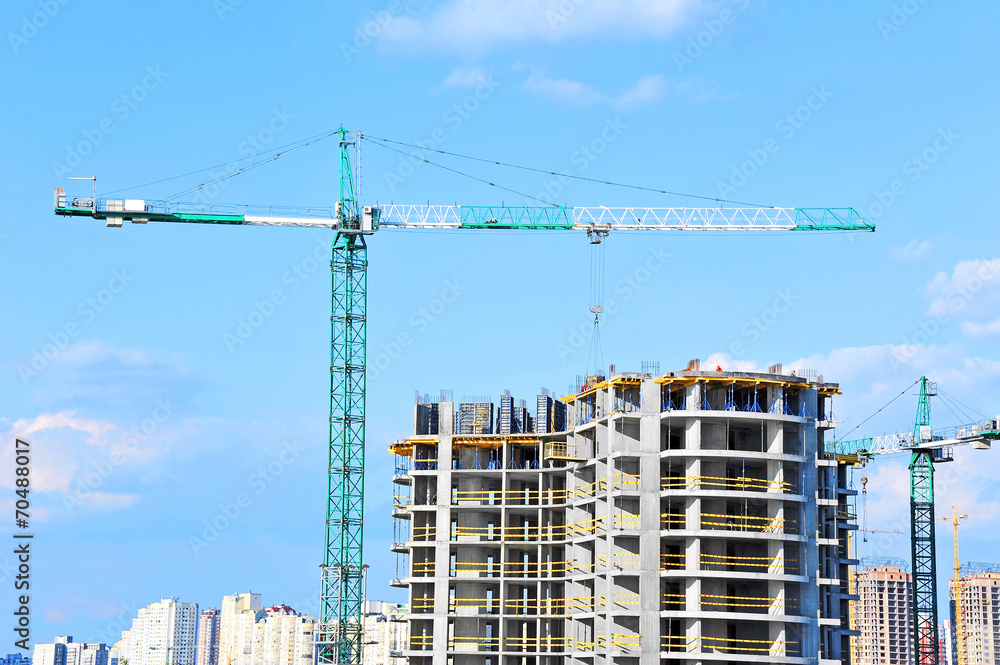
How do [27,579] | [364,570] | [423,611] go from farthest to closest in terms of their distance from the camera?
[364,570] → [423,611] → [27,579]

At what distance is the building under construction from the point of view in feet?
253

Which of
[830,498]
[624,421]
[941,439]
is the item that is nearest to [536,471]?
[624,421]

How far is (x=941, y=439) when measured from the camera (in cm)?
14150

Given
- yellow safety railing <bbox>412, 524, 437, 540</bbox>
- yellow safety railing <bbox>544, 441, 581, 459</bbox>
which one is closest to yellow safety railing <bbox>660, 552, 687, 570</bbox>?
yellow safety railing <bbox>544, 441, 581, 459</bbox>

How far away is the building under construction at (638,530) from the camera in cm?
7700

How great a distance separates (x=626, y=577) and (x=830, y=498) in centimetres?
1347

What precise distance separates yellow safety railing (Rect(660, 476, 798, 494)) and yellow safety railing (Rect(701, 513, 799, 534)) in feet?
5.16

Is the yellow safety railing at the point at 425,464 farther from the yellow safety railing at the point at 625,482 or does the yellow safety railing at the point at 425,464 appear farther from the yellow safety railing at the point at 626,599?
the yellow safety railing at the point at 626,599

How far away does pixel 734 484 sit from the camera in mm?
78375

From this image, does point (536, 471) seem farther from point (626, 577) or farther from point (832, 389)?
point (832, 389)

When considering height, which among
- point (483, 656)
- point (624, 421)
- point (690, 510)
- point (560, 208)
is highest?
point (560, 208)

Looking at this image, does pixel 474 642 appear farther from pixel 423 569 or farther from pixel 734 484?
pixel 734 484

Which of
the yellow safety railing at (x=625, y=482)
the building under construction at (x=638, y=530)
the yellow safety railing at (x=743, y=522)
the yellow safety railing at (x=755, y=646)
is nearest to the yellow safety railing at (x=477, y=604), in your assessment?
the building under construction at (x=638, y=530)

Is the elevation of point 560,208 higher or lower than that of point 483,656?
higher
